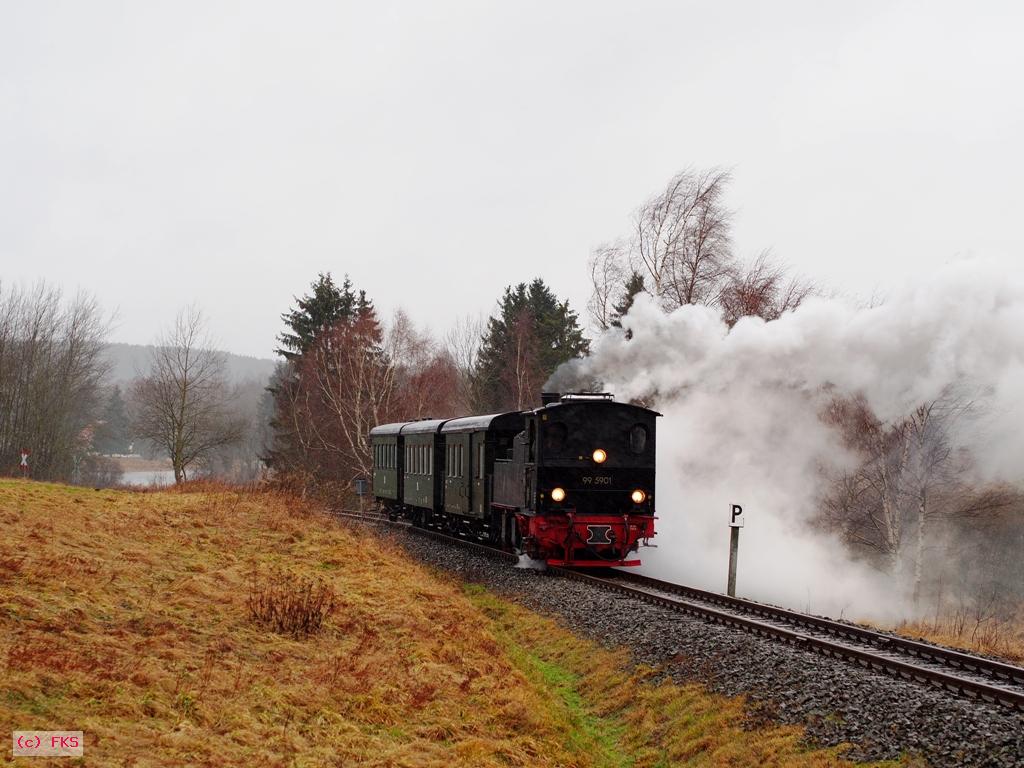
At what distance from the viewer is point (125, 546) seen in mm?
13969

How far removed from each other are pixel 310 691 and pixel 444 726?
49.9 inches

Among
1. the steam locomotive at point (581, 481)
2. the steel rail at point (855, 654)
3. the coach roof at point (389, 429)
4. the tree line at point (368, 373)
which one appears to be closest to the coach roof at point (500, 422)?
the steam locomotive at point (581, 481)

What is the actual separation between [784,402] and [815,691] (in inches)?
751

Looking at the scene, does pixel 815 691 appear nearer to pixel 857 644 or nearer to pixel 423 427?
pixel 857 644

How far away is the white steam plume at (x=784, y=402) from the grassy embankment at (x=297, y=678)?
849 centimetres

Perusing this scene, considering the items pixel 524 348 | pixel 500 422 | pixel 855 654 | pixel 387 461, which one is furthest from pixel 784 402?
pixel 524 348

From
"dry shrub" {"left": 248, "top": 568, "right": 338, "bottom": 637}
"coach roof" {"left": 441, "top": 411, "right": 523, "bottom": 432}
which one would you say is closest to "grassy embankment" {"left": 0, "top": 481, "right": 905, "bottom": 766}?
"dry shrub" {"left": 248, "top": 568, "right": 338, "bottom": 637}

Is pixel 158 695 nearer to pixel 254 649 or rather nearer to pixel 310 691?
pixel 310 691

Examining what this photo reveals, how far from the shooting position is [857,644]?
11.5 meters

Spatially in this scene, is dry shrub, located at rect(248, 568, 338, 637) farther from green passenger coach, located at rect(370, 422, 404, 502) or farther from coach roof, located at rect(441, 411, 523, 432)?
green passenger coach, located at rect(370, 422, 404, 502)

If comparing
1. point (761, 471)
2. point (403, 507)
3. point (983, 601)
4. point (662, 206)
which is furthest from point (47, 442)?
point (983, 601)

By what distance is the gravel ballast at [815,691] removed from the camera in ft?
23.7

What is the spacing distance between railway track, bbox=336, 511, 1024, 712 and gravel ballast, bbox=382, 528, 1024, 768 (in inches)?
8.6

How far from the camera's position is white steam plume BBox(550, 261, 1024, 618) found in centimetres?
1722
